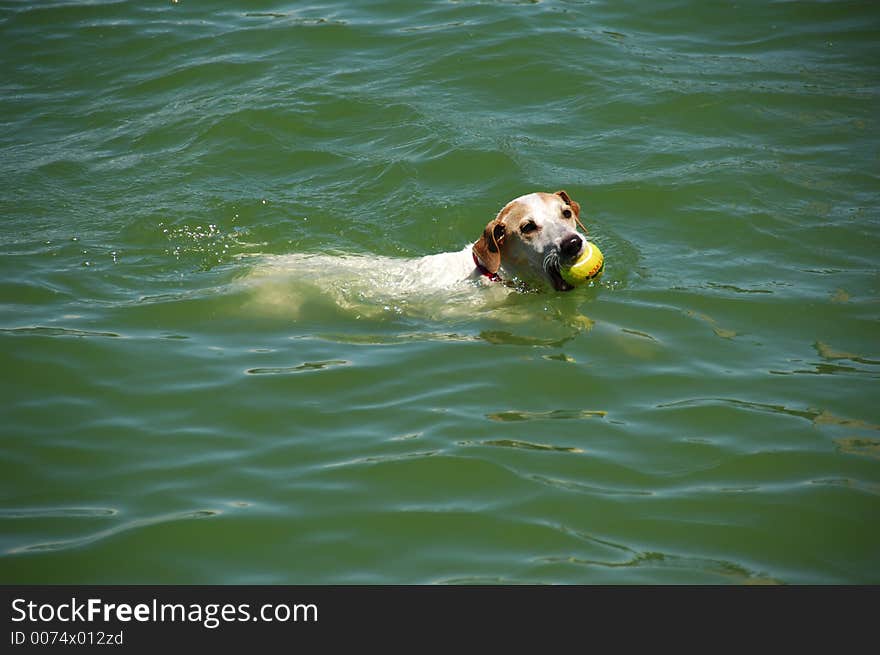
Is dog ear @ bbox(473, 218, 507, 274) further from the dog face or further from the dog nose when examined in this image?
the dog nose

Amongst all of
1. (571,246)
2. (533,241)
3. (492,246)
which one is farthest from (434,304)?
(571,246)

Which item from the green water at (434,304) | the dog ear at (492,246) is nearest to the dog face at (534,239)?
the dog ear at (492,246)


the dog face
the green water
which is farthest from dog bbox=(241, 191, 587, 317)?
the green water

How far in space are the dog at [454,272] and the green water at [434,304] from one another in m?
0.10

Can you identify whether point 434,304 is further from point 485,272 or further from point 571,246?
point 571,246

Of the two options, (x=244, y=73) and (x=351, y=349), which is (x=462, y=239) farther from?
(x=244, y=73)

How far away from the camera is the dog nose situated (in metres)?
8.58

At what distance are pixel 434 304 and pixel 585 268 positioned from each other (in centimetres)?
149

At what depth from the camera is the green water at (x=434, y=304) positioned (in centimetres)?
568

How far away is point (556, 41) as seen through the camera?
14023 mm

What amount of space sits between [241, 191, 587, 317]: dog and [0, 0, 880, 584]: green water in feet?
0.34
